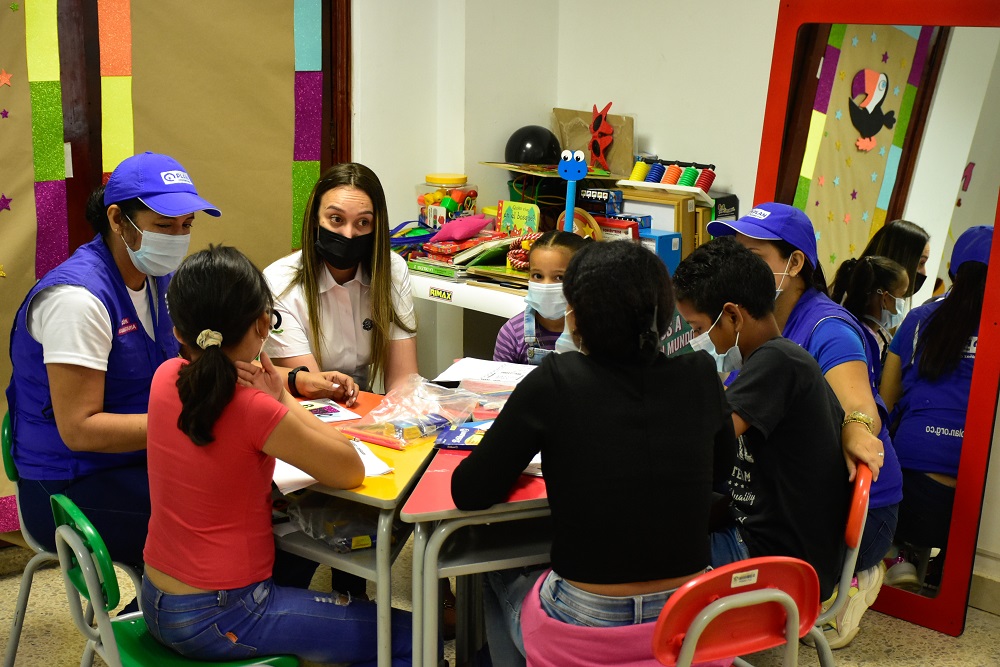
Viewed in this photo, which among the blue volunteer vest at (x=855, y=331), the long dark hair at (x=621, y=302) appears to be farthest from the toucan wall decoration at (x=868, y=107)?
the long dark hair at (x=621, y=302)

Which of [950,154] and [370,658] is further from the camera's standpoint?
[950,154]

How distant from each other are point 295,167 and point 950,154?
2.29m

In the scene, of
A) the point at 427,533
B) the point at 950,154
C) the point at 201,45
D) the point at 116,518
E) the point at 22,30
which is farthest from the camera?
the point at 201,45

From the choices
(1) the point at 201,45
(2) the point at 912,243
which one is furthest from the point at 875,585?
(1) the point at 201,45

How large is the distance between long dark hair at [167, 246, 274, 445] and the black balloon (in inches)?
93.8

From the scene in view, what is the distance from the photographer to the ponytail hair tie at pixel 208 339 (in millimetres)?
1657

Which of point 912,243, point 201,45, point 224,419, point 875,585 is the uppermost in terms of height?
point 201,45

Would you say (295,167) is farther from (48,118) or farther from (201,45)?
(48,118)

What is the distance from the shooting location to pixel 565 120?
4172mm

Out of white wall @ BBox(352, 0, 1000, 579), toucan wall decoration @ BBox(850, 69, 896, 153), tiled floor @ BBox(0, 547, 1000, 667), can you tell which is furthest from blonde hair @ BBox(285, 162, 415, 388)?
toucan wall decoration @ BBox(850, 69, 896, 153)

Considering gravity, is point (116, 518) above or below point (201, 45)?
below

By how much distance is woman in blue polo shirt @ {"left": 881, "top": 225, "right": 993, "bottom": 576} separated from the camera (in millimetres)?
2664

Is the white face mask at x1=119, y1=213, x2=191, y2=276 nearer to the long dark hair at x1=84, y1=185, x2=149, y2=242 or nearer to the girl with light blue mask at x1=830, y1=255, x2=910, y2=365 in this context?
the long dark hair at x1=84, y1=185, x2=149, y2=242

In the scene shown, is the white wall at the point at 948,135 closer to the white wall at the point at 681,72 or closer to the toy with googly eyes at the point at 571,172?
the white wall at the point at 681,72
